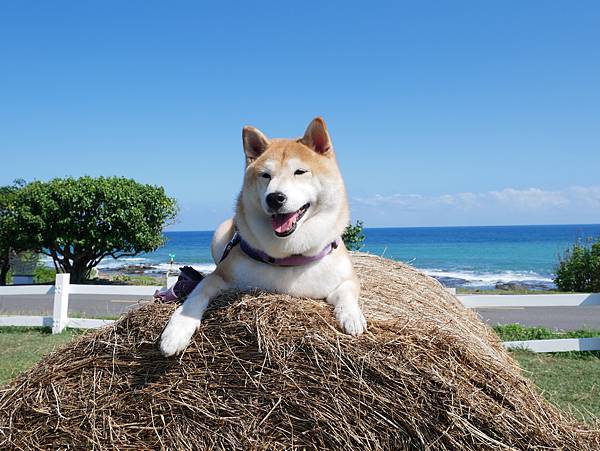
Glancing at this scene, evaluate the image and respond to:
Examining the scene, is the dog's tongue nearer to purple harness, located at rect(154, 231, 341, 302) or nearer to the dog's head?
the dog's head

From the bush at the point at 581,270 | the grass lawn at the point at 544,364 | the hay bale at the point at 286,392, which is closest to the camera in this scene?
the hay bale at the point at 286,392

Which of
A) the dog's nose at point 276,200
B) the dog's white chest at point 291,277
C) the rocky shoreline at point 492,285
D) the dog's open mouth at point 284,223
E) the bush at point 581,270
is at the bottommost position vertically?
the rocky shoreline at point 492,285

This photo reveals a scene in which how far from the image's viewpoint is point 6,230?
17.7 metres

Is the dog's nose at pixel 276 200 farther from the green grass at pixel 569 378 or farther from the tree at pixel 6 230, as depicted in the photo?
the tree at pixel 6 230

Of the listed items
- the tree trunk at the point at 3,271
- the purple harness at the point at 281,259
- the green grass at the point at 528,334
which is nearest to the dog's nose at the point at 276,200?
the purple harness at the point at 281,259

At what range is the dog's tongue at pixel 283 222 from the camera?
112 inches

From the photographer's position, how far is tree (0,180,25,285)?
17.6 m

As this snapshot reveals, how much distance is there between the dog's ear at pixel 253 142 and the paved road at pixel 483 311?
25.5ft

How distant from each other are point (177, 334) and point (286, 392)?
648mm

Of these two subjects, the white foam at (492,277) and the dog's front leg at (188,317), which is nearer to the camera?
the dog's front leg at (188,317)

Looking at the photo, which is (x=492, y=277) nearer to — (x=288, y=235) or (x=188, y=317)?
(x=288, y=235)

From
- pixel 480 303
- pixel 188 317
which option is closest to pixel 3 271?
pixel 480 303

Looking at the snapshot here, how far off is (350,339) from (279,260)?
61 centimetres

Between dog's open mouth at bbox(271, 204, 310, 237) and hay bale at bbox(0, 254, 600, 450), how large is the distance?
1.31 feet
